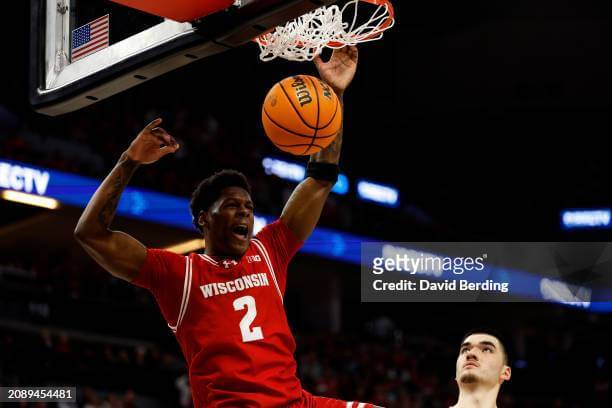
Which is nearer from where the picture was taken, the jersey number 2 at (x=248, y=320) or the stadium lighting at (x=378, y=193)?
the jersey number 2 at (x=248, y=320)

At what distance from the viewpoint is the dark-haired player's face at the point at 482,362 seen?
16.8ft

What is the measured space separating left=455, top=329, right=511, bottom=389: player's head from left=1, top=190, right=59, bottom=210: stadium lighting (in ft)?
35.4

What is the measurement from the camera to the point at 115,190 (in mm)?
3982

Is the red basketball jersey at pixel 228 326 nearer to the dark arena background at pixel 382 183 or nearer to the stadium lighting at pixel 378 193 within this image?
the dark arena background at pixel 382 183

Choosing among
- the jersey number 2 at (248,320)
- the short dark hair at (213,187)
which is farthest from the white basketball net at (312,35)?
the jersey number 2 at (248,320)

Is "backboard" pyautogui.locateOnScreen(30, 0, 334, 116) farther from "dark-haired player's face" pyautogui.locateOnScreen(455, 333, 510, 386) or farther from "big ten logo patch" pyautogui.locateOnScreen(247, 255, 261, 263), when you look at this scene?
"dark-haired player's face" pyautogui.locateOnScreen(455, 333, 510, 386)

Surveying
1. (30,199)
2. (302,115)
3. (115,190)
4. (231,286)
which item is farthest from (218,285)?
(30,199)

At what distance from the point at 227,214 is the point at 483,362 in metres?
1.79

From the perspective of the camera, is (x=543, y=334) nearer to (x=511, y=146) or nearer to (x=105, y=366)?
(x=511, y=146)

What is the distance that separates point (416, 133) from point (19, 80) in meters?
10.1

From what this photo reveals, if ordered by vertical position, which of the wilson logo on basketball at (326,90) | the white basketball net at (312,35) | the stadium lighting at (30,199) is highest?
the stadium lighting at (30,199)

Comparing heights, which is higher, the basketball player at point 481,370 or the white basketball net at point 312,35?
the white basketball net at point 312,35

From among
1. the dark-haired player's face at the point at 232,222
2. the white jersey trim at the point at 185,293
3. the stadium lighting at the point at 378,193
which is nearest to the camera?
the white jersey trim at the point at 185,293

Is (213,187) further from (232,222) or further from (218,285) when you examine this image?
(218,285)
